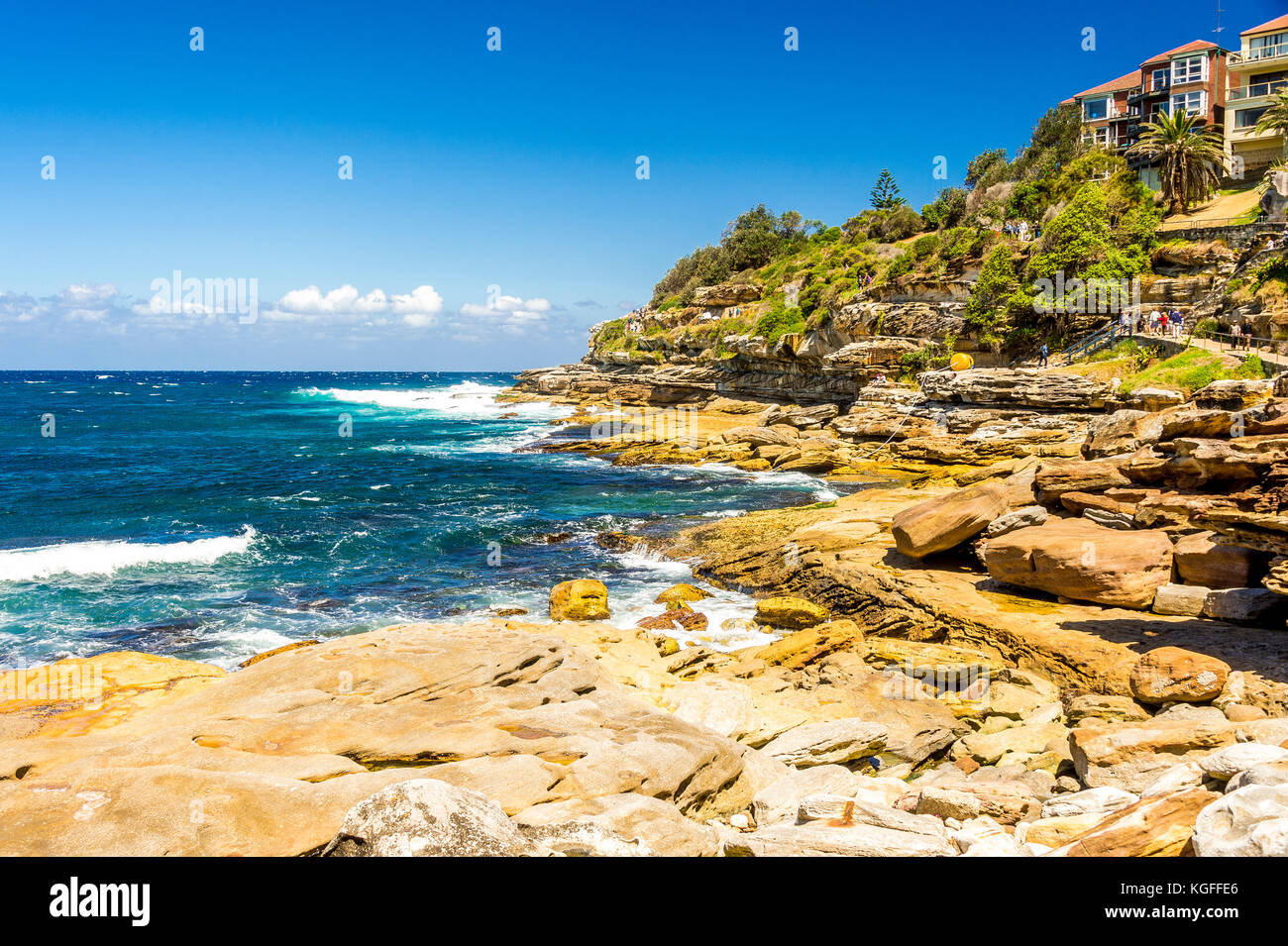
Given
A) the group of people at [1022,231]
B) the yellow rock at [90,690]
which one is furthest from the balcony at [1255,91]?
the yellow rock at [90,690]

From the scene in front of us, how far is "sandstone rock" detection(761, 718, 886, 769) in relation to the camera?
964 cm

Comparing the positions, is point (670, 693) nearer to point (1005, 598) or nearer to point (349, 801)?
point (349, 801)

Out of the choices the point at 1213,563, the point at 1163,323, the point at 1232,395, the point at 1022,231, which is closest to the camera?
the point at 1213,563

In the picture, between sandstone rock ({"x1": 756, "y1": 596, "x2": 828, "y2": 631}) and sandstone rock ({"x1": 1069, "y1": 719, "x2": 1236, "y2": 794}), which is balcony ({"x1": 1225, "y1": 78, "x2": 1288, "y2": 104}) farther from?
sandstone rock ({"x1": 1069, "y1": 719, "x2": 1236, "y2": 794})

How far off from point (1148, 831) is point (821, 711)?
6.03m

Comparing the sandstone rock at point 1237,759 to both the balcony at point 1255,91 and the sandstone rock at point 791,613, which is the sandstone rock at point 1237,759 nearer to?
the sandstone rock at point 791,613

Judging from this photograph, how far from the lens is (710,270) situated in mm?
81188

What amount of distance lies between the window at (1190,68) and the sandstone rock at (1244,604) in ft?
188

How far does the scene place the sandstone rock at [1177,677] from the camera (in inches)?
383

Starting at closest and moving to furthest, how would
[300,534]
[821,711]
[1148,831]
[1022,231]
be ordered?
[1148,831]
[821,711]
[300,534]
[1022,231]

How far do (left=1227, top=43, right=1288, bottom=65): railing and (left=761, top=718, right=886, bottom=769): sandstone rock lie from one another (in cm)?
6028

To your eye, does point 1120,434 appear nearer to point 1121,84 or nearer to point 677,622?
point 677,622

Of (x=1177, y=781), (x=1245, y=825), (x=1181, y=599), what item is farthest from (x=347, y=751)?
(x=1181, y=599)

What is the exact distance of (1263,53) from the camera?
156ft
